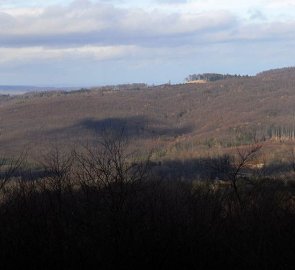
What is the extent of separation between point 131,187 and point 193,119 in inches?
4782

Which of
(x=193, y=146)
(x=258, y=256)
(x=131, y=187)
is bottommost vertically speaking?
(x=193, y=146)

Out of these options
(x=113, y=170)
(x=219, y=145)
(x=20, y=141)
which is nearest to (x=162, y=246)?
(x=113, y=170)

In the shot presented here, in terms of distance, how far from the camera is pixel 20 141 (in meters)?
98.7

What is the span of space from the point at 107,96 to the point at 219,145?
61.6 meters

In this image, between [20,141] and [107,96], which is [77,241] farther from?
[107,96]

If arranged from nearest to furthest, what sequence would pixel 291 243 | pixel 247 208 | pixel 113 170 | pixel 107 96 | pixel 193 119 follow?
pixel 291 243 → pixel 113 170 → pixel 247 208 → pixel 193 119 → pixel 107 96

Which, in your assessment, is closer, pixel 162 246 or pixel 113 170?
pixel 162 246

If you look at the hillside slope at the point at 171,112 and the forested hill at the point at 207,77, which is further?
the forested hill at the point at 207,77

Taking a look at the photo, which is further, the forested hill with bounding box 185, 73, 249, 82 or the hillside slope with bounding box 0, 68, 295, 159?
the forested hill with bounding box 185, 73, 249, 82

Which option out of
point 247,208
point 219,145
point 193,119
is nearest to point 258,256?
point 247,208

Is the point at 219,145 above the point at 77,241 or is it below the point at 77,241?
below

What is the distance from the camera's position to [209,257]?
804 centimetres

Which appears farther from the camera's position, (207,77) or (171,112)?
(207,77)

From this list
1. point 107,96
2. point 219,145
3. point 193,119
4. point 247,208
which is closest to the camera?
point 247,208
